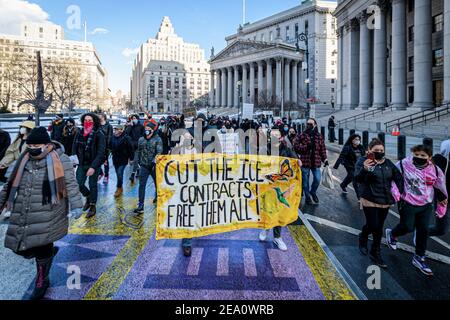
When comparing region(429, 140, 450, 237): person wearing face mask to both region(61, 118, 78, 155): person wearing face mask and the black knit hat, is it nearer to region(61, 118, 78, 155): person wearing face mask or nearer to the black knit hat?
the black knit hat

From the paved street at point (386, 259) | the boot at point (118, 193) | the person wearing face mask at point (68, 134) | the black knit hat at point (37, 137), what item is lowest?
the paved street at point (386, 259)

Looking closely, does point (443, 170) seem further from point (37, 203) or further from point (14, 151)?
point (14, 151)

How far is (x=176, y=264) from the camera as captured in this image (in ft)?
15.8

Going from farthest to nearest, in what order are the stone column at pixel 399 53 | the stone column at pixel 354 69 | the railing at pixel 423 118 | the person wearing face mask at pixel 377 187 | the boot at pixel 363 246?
the stone column at pixel 354 69 → the stone column at pixel 399 53 → the railing at pixel 423 118 → the boot at pixel 363 246 → the person wearing face mask at pixel 377 187

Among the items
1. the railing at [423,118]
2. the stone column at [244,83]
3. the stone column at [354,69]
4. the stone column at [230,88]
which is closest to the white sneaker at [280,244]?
the railing at [423,118]

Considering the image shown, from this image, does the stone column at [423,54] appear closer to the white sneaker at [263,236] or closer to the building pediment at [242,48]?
the white sneaker at [263,236]

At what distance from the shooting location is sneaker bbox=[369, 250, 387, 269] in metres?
4.81

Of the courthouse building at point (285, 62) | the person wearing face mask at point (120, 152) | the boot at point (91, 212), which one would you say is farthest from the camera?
the courthouse building at point (285, 62)

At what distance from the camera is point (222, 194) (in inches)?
214

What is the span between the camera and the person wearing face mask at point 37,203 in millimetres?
3852

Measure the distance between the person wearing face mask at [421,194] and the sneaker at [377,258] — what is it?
1.50ft

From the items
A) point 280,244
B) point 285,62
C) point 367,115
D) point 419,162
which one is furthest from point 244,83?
point 419,162

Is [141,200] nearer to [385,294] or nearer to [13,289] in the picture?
[13,289]
